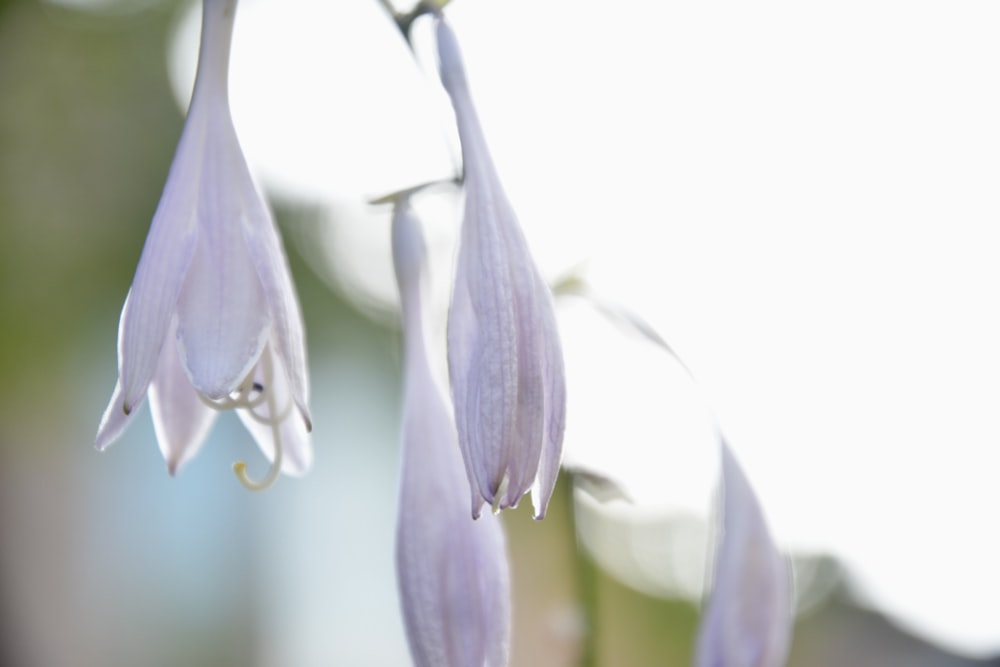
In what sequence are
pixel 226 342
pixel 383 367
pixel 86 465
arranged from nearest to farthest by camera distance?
pixel 226 342 → pixel 86 465 → pixel 383 367

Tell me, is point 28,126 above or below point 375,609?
above

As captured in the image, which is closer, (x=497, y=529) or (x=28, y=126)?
(x=497, y=529)

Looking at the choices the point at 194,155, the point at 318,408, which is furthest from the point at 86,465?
the point at 194,155

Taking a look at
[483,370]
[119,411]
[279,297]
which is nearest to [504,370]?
[483,370]

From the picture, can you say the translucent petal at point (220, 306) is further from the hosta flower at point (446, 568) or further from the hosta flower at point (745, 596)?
the hosta flower at point (745, 596)

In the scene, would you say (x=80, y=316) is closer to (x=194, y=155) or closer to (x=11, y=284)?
(x=11, y=284)

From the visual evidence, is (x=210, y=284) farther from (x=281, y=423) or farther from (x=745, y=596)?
(x=745, y=596)

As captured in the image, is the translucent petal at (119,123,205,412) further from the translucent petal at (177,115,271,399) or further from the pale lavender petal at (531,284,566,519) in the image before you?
the pale lavender petal at (531,284,566,519)

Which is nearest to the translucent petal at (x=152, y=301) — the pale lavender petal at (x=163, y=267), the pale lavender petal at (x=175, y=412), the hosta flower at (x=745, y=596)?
the pale lavender petal at (x=163, y=267)
